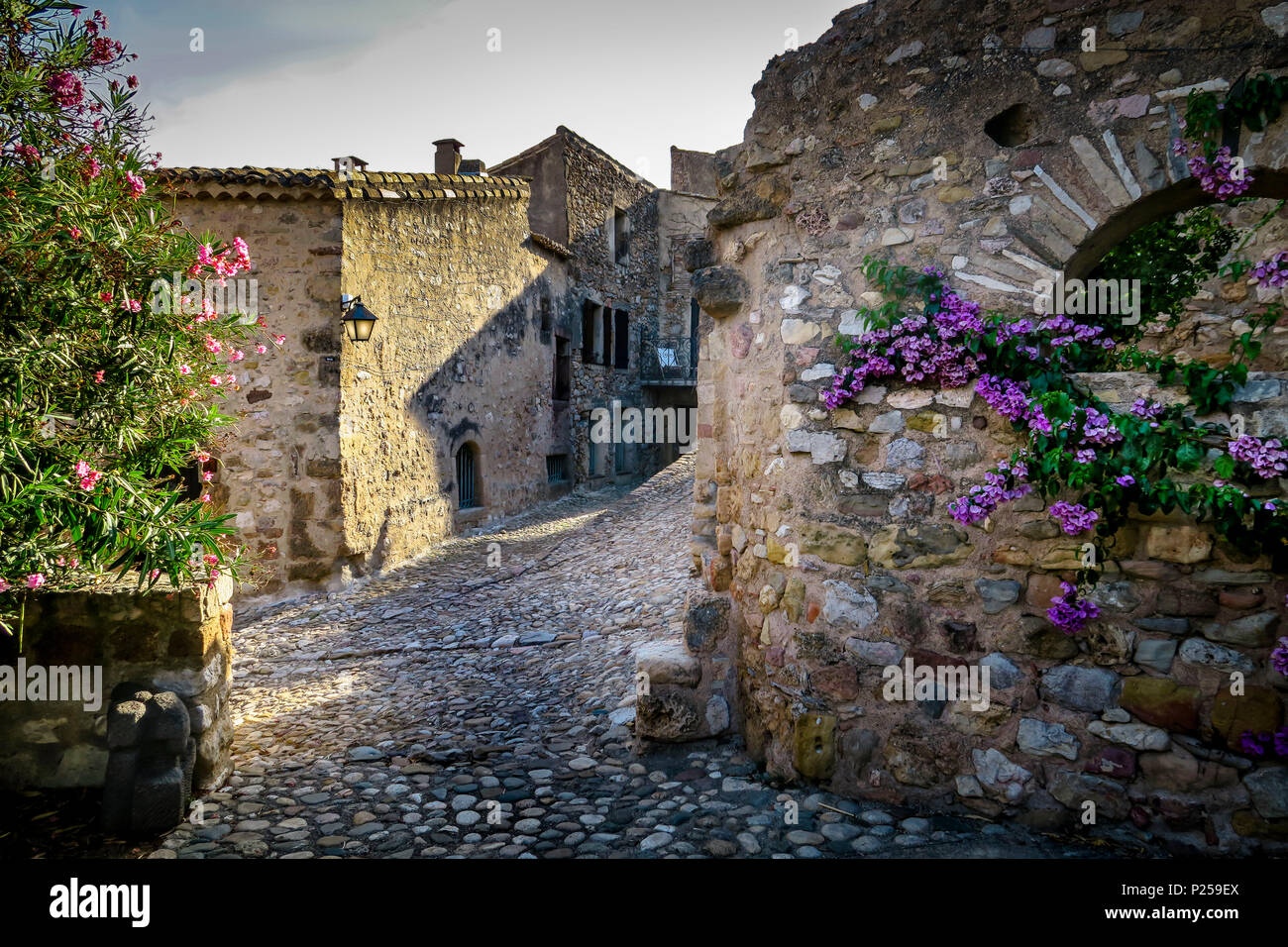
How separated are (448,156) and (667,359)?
306 inches

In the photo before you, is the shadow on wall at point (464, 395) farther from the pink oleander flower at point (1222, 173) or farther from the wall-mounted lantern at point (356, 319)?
the pink oleander flower at point (1222, 173)

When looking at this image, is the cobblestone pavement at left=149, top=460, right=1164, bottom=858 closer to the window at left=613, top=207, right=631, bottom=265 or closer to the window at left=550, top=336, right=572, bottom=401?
the window at left=550, top=336, right=572, bottom=401

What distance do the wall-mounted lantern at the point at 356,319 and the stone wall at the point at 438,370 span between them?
172 millimetres

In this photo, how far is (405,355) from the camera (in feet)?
32.0

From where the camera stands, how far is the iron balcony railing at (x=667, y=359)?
19609 millimetres

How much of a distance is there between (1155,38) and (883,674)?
109 inches

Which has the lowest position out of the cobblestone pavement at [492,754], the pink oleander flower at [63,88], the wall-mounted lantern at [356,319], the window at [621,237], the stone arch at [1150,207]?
the cobblestone pavement at [492,754]

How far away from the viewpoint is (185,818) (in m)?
3.21

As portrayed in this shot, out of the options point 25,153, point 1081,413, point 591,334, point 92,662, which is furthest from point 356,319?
point 591,334

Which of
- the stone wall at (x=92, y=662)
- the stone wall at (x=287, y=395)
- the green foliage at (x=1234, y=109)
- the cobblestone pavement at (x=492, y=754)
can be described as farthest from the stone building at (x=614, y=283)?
the green foliage at (x=1234, y=109)

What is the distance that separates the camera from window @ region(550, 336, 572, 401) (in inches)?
595

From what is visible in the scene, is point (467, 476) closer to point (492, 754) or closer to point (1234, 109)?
point (492, 754)

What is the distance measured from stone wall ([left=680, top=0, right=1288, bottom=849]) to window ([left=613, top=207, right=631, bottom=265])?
15013 millimetres

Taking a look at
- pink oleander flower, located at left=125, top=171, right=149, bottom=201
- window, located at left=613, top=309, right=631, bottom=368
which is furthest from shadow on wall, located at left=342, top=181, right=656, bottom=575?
pink oleander flower, located at left=125, top=171, right=149, bottom=201
